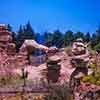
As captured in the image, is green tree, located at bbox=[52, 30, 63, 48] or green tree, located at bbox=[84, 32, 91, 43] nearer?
green tree, located at bbox=[52, 30, 63, 48]

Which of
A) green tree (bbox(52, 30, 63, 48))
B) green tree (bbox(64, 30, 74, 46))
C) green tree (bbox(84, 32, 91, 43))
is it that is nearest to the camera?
green tree (bbox(64, 30, 74, 46))

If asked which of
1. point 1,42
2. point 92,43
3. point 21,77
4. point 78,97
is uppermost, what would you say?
point 92,43

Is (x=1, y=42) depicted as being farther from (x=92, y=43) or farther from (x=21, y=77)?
(x=92, y=43)

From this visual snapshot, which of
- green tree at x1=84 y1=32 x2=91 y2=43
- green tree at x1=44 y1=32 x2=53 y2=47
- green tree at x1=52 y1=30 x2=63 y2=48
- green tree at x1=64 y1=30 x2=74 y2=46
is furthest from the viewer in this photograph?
green tree at x1=84 y1=32 x2=91 y2=43

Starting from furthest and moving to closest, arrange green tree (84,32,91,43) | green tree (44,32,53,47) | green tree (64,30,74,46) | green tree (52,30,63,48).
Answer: green tree (84,32,91,43) → green tree (52,30,63,48) → green tree (64,30,74,46) → green tree (44,32,53,47)

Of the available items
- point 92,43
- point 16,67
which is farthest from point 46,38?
point 16,67

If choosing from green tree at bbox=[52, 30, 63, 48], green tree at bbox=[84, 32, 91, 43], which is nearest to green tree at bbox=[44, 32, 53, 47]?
green tree at bbox=[52, 30, 63, 48]

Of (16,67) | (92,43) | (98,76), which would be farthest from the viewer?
(92,43)

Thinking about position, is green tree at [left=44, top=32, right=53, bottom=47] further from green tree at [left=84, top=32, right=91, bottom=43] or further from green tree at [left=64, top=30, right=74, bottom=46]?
green tree at [left=84, top=32, right=91, bottom=43]

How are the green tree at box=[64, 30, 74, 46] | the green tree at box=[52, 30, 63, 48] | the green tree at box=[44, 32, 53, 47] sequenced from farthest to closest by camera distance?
the green tree at box=[52, 30, 63, 48] → the green tree at box=[64, 30, 74, 46] → the green tree at box=[44, 32, 53, 47]

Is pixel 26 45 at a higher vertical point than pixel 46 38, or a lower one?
lower

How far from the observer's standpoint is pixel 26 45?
24297 millimetres

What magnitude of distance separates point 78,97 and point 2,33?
7565 millimetres

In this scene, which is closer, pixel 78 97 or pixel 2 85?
pixel 78 97
